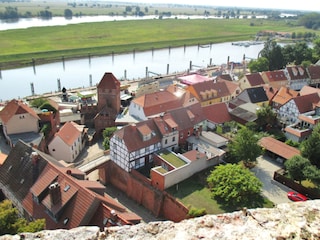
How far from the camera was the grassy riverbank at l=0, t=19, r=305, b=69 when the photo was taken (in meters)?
74.5

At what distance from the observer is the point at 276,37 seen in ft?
382

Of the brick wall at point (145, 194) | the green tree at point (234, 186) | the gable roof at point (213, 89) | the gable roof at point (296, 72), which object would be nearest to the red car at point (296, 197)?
the green tree at point (234, 186)

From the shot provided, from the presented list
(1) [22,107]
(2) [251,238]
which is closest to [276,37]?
(1) [22,107]

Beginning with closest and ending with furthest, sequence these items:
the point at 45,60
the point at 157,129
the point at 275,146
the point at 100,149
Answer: the point at 157,129, the point at 275,146, the point at 100,149, the point at 45,60

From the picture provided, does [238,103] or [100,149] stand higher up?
[238,103]

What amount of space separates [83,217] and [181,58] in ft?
228

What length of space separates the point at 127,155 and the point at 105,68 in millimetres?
48306

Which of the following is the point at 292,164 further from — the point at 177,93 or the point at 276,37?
the point at 276,37

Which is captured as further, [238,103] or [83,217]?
[238,103]

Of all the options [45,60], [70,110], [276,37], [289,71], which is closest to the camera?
[70,110]

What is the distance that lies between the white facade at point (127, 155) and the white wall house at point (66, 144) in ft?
16.9

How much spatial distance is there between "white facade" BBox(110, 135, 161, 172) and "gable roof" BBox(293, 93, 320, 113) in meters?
16.4

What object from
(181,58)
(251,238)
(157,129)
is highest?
(251,238)

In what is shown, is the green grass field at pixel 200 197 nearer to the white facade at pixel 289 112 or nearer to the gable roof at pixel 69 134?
the gable roof at pixel 69 134
